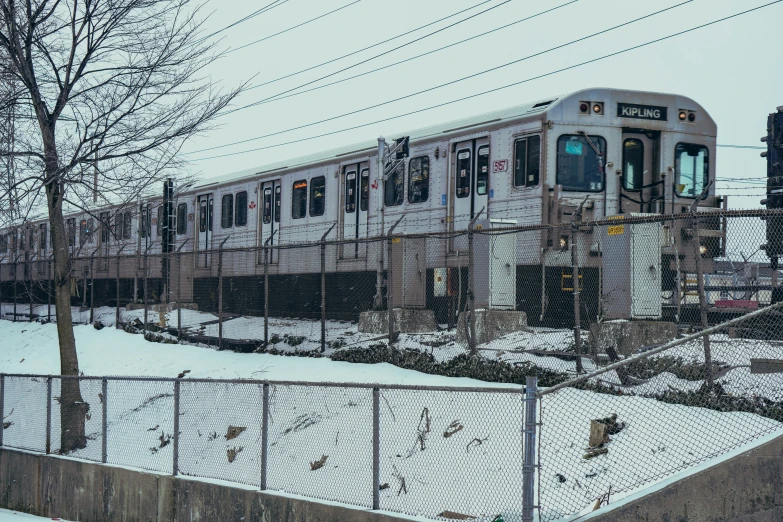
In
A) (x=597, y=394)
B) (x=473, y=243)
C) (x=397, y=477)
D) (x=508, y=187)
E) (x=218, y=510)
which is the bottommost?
(x=218, y=510)

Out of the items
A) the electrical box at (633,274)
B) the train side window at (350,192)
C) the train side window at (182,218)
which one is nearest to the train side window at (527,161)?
the electrical box at (633,274)

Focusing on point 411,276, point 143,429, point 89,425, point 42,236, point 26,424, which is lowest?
point 89,425

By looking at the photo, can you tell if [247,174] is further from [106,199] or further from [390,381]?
[390,381]

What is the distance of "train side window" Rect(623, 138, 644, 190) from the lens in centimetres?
1655

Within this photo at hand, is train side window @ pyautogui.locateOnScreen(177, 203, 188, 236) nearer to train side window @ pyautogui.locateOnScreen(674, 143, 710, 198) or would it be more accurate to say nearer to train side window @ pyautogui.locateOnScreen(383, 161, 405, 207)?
train side window @ pyautogui.locateOnScreen(383, 161, 405, 207)

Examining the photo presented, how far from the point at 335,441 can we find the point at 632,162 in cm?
885

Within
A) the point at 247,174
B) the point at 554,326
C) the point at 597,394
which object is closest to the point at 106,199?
the point at 554,326

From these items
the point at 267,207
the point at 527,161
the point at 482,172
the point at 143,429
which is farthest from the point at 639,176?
the point at 267,207

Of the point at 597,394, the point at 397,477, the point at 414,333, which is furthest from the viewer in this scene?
the point at 414,333

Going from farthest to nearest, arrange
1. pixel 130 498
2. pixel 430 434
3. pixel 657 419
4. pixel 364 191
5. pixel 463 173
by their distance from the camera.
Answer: pixel 364 191 < pixel 463 173 < pixel 130 498 < pixel 430 434 < pixel 657 419

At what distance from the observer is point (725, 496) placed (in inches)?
297

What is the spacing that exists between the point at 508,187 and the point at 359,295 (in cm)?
438

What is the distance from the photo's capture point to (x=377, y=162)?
64.0 feet

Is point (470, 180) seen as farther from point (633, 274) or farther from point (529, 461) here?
point (529, 461)
